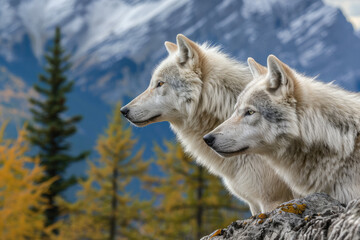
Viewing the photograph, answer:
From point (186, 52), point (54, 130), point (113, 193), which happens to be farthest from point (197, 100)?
point (54, 130)

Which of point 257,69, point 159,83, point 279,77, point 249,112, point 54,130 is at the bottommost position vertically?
point 249,112

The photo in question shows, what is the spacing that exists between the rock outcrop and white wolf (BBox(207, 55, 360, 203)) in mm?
533

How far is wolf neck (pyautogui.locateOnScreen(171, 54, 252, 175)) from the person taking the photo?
5188 mm

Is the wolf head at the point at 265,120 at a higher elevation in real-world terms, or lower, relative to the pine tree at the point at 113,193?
lower

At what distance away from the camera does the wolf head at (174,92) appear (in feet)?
17.5

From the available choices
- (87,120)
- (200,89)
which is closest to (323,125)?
(200,89)

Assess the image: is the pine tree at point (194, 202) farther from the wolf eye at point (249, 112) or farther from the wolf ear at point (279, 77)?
the wolf ear at point (279, 77)

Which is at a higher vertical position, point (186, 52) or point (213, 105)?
point (186, 52)

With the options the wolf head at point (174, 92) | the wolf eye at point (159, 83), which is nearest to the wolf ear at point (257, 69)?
the wolf head at point (174, 92)

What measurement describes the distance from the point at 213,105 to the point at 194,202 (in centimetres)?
1444

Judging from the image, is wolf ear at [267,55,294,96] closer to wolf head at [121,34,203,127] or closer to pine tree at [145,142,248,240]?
wolf head at [121,34,203,127]

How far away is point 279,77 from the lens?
3834mm

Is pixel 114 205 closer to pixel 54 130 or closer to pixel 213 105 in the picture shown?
pixel 54 130

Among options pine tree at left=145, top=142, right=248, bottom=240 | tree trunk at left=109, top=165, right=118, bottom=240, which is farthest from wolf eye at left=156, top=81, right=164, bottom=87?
tree trunk at left=109, top=165, right=118, bottom=240
